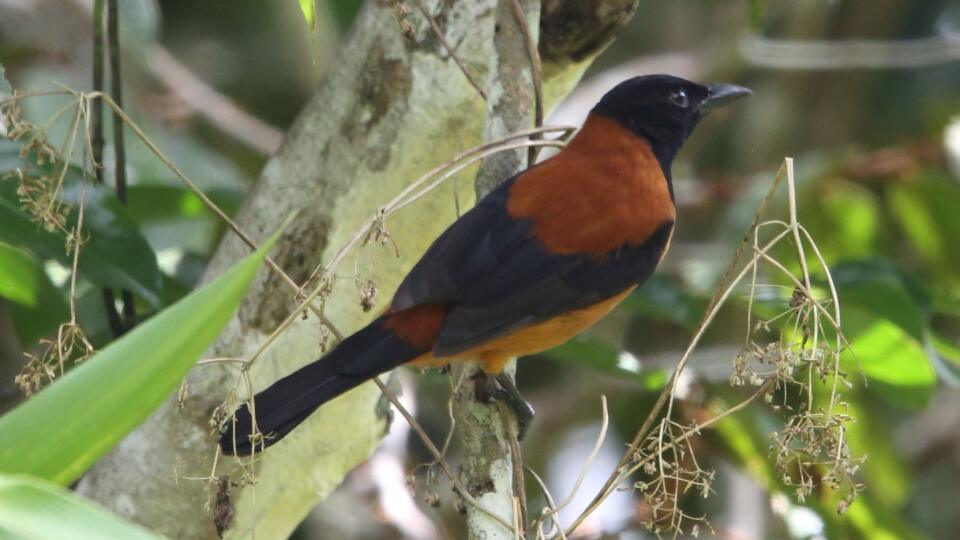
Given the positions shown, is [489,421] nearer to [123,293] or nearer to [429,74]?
[429,74]

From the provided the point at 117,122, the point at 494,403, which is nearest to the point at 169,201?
the point at 117,122

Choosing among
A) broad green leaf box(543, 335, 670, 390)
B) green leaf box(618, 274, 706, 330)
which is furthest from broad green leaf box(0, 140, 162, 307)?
Answer: green leaf box(618, 274, 706, 330)

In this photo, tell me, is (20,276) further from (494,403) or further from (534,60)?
(534,60)

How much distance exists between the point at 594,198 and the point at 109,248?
108 centimetres

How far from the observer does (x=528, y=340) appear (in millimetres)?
2699

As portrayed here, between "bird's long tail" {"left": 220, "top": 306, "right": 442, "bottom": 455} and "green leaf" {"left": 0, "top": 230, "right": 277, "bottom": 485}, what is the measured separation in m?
0.97

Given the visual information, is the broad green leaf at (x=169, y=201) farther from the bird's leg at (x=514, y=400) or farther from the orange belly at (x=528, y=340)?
the bird's leg at (x=514, y=400)

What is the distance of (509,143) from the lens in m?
2.48

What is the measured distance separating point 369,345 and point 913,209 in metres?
3.03

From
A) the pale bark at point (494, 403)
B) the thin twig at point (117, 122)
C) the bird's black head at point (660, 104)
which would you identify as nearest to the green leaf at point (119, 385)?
the pale bark at point (494, 403)

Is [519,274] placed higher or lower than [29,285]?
lower

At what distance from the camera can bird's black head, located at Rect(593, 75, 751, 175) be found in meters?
3.12

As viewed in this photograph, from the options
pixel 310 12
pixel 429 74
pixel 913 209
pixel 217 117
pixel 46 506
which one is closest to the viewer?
pixel 46 506

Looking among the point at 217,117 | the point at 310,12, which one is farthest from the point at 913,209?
the point at 310,12
